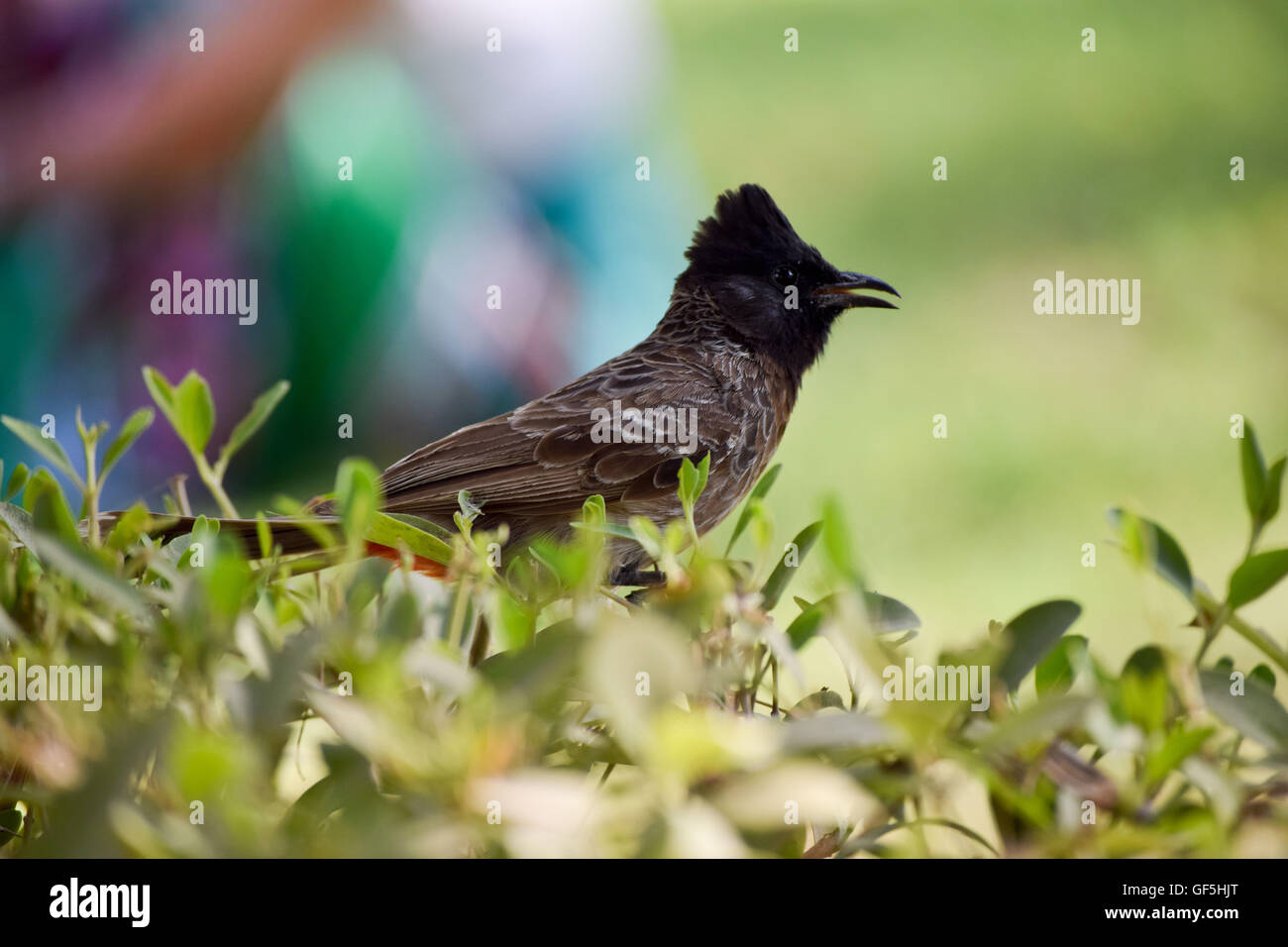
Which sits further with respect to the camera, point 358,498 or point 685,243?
point 685,243

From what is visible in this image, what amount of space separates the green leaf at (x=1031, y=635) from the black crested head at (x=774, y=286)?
93.1 inches

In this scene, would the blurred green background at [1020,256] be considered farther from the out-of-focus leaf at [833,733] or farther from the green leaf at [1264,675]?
the out-of-focus leaf at [833,733]

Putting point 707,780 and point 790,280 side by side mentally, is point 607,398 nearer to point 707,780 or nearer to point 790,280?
point 790,280

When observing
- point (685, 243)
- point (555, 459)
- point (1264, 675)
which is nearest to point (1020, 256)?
point (685, 243)

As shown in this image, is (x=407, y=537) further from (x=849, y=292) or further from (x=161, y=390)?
(x=849, y=292)

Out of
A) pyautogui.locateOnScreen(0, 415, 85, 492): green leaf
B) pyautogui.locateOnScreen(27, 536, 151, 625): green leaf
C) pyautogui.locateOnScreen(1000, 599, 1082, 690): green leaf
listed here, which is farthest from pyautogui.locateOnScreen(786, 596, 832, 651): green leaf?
pyautogui.locateOnScreen(0, 415, 85, 492): green leaf

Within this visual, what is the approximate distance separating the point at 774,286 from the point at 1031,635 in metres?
2.44

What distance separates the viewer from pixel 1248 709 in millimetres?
666

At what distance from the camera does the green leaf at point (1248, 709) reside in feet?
2.15

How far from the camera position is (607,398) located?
272 cm
